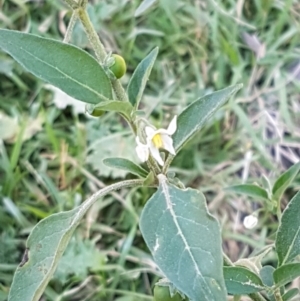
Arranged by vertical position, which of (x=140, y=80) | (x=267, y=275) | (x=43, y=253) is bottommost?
(x=267, y=275)

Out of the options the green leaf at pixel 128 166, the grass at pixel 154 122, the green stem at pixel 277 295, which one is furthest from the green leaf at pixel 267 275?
the grass at pixel 154 122

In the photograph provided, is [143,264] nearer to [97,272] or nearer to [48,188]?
[97,272]

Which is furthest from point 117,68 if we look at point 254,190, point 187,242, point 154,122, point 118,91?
point 154,122

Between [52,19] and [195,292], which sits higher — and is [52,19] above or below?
below

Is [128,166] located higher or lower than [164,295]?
higher

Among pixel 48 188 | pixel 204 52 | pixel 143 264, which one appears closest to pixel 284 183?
pixel 143 264

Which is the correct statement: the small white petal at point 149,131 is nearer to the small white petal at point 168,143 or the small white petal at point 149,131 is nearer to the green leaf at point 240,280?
the small white petal at point 168,143

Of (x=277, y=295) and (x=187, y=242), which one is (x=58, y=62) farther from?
(x=277, y=295)
